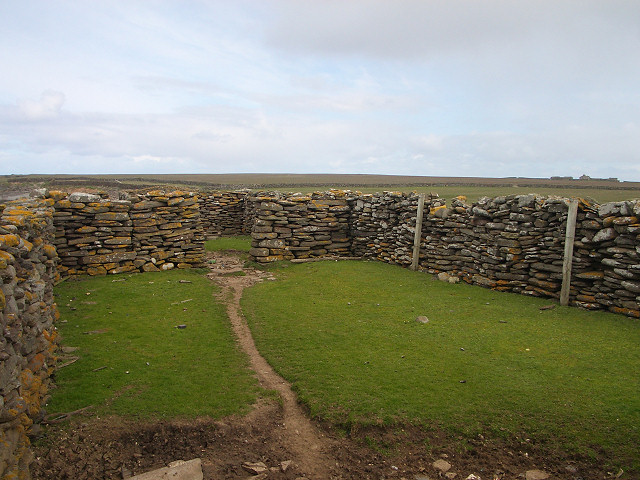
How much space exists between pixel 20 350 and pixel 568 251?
11548 mm

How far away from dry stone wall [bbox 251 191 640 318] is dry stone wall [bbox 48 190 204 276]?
2.73 meters

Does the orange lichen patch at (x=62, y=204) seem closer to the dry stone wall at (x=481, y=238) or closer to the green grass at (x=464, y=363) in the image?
the dry stone wall at (x=481, y=238)

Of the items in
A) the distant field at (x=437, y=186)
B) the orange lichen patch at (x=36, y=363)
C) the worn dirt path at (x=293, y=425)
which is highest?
the distant field at (x=437, y=186)

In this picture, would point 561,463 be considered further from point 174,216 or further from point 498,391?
point 174,216

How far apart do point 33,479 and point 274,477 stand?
2.67m

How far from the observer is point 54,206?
14047mm

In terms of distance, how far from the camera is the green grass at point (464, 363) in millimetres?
6152

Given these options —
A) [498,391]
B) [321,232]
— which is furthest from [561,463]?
[321,232]

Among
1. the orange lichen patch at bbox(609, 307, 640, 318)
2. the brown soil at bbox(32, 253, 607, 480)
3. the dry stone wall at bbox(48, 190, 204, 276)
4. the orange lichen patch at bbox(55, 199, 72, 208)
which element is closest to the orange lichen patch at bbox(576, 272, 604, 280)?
the orange lichen patch at bbox(609, 307, 640, 318)

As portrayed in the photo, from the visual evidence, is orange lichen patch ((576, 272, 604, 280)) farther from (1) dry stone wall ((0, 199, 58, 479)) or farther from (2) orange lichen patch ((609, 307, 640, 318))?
(1) dry stone wall ((0, 199, 58, 479))

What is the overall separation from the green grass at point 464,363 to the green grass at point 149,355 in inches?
40.6

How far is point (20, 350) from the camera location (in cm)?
574

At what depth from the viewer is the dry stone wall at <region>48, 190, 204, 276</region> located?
14.3m

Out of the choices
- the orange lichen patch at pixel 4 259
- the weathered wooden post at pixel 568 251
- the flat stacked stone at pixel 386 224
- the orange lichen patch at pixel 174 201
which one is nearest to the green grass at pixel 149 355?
the orange lichen patch at pixel 4 259
